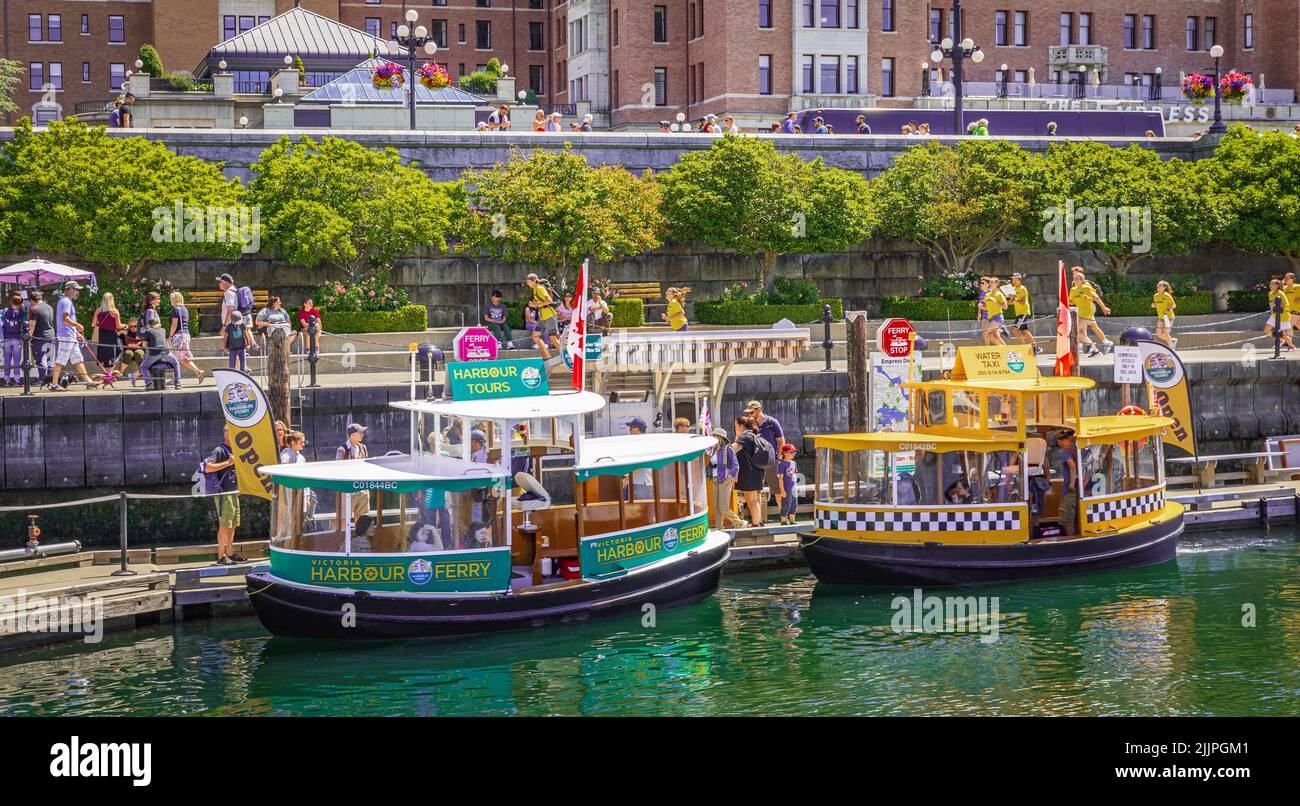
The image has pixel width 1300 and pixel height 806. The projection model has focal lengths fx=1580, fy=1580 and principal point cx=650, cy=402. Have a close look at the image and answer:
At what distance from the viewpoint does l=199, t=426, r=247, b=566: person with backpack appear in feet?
69.4

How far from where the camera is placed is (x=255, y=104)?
62312 mm

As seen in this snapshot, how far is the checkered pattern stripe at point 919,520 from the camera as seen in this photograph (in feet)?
73.1

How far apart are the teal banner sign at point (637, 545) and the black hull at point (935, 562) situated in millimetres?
1862

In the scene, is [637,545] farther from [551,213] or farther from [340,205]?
[340,205]

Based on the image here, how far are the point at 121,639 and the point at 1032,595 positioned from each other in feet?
40.3

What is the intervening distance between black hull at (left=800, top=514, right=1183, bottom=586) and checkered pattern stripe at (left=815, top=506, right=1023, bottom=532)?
10.1 inches

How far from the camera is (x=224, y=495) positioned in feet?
69.2

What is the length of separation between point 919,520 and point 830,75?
48138mm

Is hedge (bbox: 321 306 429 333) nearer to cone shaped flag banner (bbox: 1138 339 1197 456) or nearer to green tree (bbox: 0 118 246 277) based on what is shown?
green tree (bbox: 0 118 246 277)

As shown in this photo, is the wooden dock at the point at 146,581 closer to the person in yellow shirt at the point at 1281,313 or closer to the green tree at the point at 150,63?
the person in yellow shirt at the point at 1281,313

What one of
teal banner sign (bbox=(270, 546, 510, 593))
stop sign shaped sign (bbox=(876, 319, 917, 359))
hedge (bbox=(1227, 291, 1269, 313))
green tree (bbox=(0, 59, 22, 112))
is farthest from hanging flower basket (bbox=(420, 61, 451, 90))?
teal banner sign (bbox=(270, 546, 510, 593))

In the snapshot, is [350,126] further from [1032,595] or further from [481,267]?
[1032,595]

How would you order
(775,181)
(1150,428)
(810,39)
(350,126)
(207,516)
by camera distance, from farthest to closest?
(810,39)
(350,126)
(775,181)
(207,516)
(1150,428)

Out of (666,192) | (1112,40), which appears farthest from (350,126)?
(1112,40)
